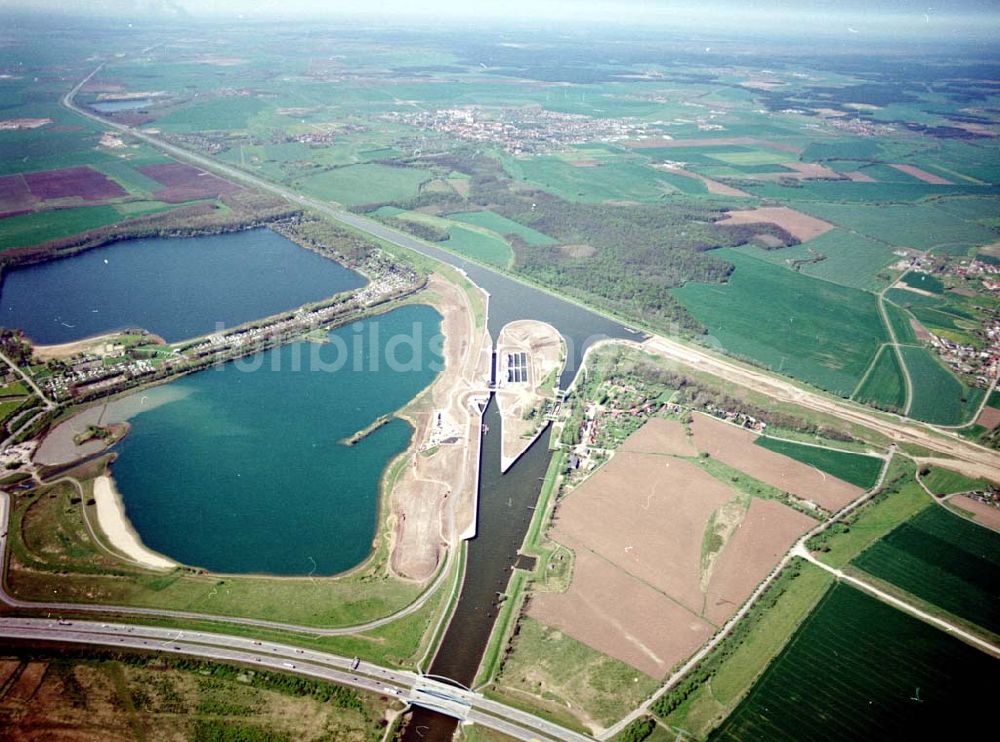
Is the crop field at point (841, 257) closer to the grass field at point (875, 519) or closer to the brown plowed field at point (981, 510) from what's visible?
the grass field at point (875, 519)

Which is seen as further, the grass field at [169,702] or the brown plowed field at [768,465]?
the brown plowed field at [768,465]

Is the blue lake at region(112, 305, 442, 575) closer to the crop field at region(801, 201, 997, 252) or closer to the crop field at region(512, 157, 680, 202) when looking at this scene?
the crop field at region(512, 157, 680, 202)

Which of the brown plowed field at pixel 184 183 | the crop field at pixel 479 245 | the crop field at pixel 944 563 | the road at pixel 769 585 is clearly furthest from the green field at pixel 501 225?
the crop field at pixel 944 563

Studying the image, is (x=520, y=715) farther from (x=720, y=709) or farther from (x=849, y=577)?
(x=849, y=577)

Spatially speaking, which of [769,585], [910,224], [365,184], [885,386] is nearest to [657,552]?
[769,585]

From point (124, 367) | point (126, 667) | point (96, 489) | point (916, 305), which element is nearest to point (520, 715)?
point (126, 667)
